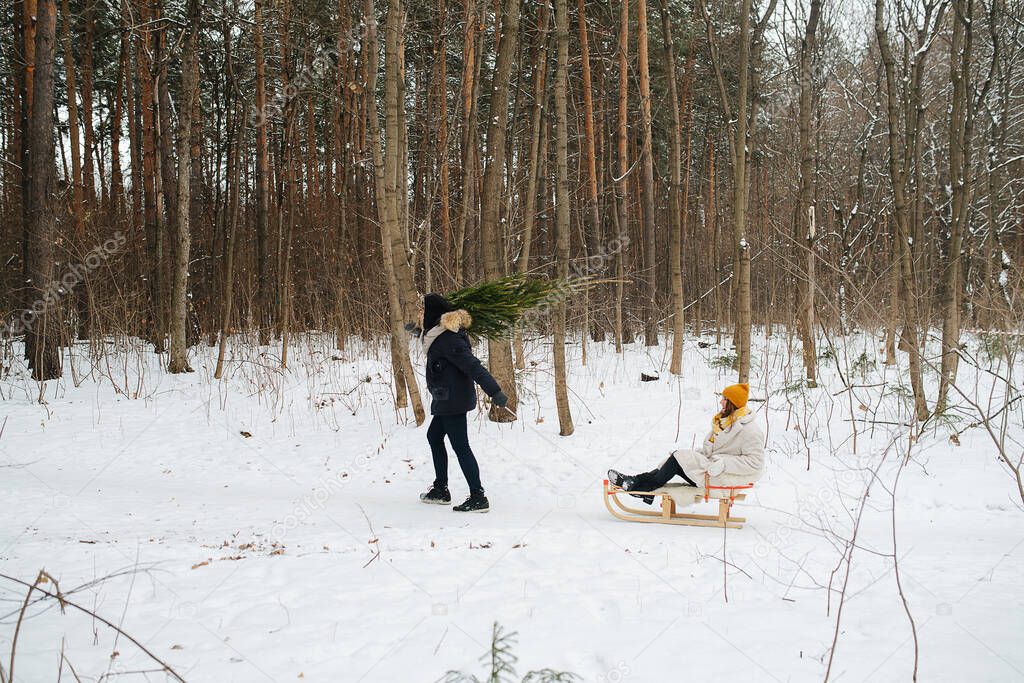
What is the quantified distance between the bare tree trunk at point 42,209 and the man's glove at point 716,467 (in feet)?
32.5

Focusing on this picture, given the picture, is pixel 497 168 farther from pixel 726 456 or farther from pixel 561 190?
pixel 726 456

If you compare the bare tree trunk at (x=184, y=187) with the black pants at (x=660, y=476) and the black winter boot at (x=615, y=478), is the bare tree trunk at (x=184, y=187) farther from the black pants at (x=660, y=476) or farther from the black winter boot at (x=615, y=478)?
the black pants at (x=660, y=476)

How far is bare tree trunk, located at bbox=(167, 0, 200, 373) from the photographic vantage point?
1038 centimetres

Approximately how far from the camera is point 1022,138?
18.5m

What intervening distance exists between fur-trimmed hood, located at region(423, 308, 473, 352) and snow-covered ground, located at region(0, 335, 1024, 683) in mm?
1542

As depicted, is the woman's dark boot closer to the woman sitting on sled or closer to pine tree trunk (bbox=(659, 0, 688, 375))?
the woman sitting on sled

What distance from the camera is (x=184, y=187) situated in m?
10.5

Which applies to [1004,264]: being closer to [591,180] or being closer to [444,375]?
[591,180]

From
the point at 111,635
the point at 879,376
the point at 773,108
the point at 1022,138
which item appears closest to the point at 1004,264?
the point at 879,376

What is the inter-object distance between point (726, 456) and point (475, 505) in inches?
85.9

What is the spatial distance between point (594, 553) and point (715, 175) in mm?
21610

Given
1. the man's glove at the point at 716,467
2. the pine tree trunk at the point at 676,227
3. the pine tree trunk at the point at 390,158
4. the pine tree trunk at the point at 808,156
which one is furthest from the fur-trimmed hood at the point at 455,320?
the pine tree trunk at the point at 676,227

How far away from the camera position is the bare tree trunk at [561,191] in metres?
7.09

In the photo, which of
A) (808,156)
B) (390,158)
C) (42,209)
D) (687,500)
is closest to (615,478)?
(687,500)
